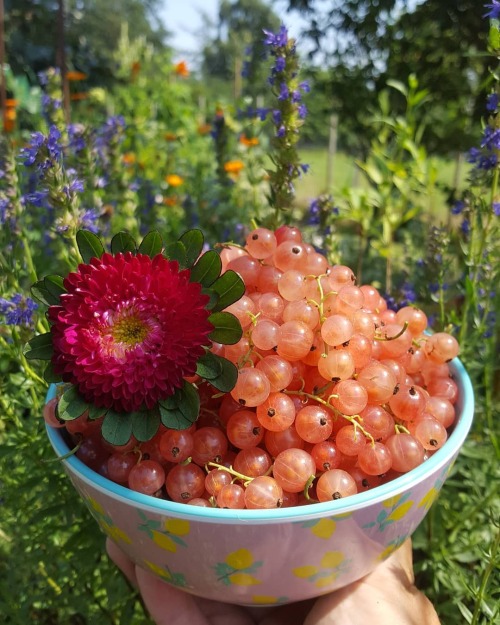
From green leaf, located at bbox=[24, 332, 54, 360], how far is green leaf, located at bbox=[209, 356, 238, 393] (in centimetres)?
16

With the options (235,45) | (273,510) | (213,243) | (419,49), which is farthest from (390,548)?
(235,45)

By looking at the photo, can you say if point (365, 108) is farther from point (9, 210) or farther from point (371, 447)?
point (371, 447)

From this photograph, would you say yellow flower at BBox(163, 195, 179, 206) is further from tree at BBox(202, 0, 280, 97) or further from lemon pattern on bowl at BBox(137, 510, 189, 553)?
lemon pattern on bowl at BBox(137, 510, 189, 553)

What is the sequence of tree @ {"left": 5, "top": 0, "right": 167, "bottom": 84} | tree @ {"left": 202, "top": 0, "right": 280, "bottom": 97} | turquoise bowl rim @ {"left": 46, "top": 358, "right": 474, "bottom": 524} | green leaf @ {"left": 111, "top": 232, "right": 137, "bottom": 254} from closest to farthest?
turquoise bowl rim @ {"left": 46, "top": 358, "right": 474, "bottom": 524} < green leaf @ {"left": 111, "top": 232, "right": 137, "bottom": 254} < tree @ {"left": 202, "top": 0, "right": 280, "bottom": 97} < tree @ {"left": 5, "top": 0, "right": 167, "bottom": 84}

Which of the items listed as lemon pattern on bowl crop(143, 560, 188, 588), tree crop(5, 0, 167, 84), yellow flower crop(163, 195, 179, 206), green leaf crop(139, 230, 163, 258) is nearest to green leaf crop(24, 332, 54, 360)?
green leaf crop(139, 230, 163, 258)

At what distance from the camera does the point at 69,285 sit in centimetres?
53

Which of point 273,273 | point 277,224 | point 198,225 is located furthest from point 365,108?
point 273,273

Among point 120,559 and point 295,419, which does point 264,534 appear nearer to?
point 295,419

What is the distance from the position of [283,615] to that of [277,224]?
53 centimetres

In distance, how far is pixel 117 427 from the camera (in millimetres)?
517

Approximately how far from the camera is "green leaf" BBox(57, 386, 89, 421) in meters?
0.52

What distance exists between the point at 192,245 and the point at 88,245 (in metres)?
0.11

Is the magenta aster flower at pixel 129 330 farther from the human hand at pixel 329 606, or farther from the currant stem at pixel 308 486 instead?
the human hand at pixel 329 606

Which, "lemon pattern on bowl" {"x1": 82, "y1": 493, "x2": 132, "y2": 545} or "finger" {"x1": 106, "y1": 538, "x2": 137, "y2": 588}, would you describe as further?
"finger" {"x1": 106, "y1": 538, "x2": 137, "y2": 588}
